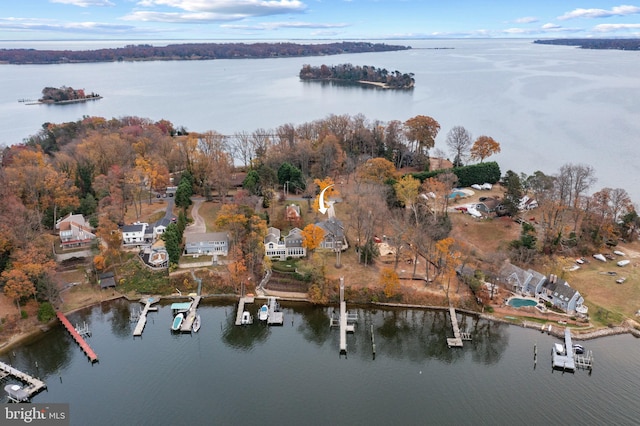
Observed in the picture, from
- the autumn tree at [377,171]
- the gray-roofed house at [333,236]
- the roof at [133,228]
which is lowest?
the gray-roofed house at [333,236]

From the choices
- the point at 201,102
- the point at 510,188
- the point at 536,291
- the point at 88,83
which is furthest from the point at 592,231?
the point at 88,83

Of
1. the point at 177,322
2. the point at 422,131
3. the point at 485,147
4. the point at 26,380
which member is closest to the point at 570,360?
the point at 177,322

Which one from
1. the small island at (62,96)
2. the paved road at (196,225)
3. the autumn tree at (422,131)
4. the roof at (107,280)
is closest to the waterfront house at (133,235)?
the paved road at (196,225)

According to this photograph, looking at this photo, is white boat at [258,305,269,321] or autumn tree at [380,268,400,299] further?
autumn tree at [380,268,400,299]

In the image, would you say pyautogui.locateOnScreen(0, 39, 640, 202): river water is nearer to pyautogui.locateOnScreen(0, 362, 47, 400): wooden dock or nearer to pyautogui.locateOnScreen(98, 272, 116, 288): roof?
pyautogui.locateOnScreen(98, 272, 116, 288): roof

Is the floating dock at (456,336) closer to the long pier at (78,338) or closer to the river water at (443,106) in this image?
Answer: the long pier at (78,338)

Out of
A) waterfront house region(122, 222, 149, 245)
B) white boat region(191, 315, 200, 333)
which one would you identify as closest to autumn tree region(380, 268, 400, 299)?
white boat region(191, 315, 200, 333)

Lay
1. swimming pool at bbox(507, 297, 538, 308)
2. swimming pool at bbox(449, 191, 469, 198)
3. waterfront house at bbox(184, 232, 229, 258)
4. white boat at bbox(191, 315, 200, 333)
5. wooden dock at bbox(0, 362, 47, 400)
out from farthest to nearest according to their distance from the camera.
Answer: swimming pool at bbox(449, 191, 469, 198), waterfront house at bbox(184, 232, 229, 258), swimming pool at bbox(507, 297, 538, 308), white boat at bbox(191, 315, 200, 333), wooden dock at bbox(0, 362, 47, 400)
